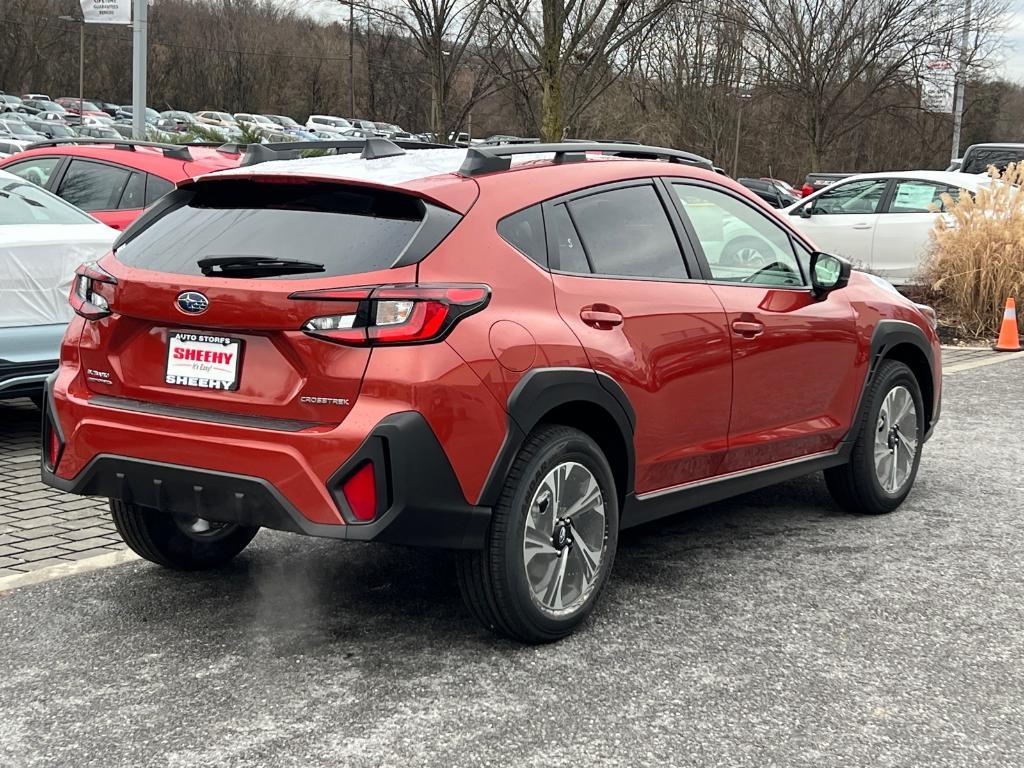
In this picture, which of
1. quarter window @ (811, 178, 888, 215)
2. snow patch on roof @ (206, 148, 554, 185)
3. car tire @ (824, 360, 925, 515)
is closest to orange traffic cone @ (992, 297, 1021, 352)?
quarter window @ (811, 178, 888, 215)

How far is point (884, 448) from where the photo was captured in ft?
19.5

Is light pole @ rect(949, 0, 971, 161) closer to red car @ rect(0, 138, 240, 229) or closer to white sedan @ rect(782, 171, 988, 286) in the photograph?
white sedan @ rect(782, 171, 988, 286)

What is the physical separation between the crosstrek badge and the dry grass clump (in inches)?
415

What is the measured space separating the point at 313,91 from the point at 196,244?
9450 cm

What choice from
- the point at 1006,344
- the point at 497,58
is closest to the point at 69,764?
the point at 1006,344

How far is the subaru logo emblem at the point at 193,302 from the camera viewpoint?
3840mm

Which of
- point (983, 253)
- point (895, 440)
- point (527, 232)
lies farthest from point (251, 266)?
point (983, 253)

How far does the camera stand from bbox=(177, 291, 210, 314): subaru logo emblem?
384cm

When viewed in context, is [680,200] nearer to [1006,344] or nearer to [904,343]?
[904,343]

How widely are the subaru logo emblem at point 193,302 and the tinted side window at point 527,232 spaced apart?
3.13ft

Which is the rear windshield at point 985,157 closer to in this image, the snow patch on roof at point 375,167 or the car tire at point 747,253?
the car tire at point 747,253

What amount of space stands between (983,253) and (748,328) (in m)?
8.84

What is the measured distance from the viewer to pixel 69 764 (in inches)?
129

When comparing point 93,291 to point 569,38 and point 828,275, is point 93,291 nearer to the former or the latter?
point 828,275
